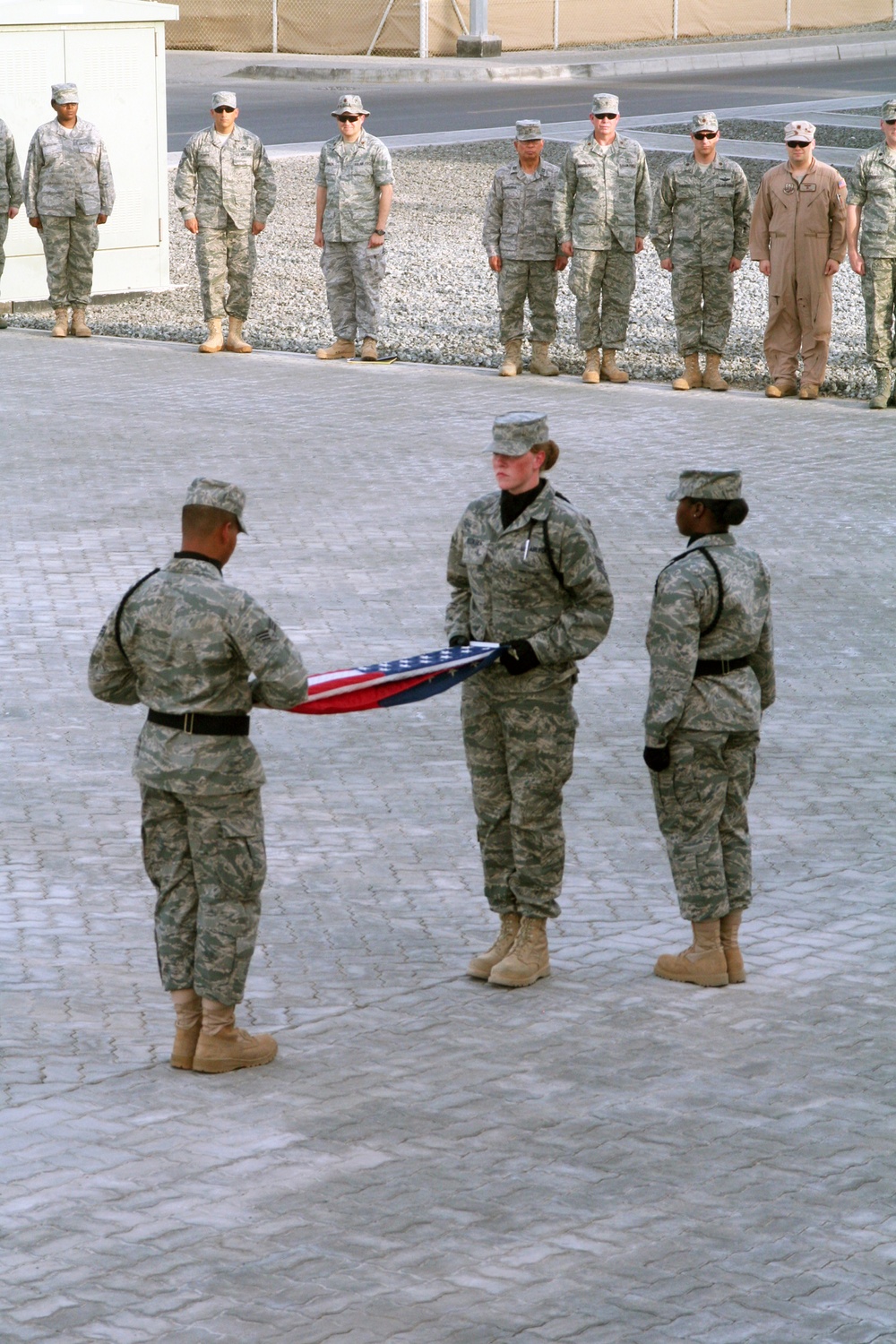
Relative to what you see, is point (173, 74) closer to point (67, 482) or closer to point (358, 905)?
point (67, 482)

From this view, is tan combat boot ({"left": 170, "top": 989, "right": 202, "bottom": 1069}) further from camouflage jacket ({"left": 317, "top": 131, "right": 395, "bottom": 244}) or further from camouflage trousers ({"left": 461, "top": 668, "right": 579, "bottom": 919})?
camouflage jacket ({"left": 317, "top": 131, "right": 395, "bottom": 244})

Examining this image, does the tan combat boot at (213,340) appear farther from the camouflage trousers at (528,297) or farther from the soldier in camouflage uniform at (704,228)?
the soldier in camouflage uniform at (704,228)

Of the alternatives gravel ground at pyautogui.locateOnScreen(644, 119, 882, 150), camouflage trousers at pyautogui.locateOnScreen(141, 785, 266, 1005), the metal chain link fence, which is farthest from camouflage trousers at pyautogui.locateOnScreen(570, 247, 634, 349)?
the metal chain link fence

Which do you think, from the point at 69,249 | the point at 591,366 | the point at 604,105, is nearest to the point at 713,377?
the point at 591,366

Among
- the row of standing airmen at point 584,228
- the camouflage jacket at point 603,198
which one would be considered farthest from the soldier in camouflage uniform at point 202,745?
the camouflage jacket at point 603,198

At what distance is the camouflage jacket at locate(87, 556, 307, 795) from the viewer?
18.6ft

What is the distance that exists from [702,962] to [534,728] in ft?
3.06

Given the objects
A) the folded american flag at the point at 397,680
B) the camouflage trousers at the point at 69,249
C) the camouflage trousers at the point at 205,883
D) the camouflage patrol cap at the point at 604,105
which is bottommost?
the camouflage trousers at the point at 205,883

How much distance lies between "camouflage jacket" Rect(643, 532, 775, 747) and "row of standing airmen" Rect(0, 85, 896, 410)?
366 inches

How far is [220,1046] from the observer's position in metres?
5.88

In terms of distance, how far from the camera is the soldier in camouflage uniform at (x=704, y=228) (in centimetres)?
1594

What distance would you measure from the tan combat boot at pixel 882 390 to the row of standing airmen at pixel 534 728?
9668 mm

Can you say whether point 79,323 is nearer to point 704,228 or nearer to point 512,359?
point 512,359

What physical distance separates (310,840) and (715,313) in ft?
31.3
